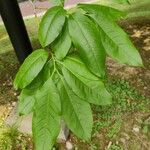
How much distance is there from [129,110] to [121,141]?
1.19 ft

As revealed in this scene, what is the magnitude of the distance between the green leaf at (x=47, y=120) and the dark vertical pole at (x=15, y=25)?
109 cm

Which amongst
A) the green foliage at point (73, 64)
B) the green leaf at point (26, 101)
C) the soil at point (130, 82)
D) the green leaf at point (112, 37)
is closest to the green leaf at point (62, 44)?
the green foliage at point (73, 64)

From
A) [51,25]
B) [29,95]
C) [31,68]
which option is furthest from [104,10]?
[29,95]

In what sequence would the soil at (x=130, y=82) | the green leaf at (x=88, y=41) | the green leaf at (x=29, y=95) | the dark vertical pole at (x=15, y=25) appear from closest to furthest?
the green leaf at (x=88, y=41) → the green leaf at (x=29, y=95) → the dark vertical pole at (x=15, y=25) → the soil at (x=130, y=82)

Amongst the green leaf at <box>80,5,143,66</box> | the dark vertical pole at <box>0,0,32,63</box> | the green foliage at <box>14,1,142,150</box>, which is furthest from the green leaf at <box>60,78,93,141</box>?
the dark vertical pole at <box>0,0,32,63</box>

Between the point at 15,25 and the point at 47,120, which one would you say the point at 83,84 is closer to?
the point at 47,120

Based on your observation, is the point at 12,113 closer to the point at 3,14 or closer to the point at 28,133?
the point at 28,133

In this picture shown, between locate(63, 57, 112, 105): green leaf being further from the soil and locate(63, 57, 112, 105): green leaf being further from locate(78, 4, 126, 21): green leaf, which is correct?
the soil

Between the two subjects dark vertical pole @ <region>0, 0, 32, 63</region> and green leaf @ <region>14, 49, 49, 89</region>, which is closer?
green leaf @ <region>14, 49, 49, 89</region>

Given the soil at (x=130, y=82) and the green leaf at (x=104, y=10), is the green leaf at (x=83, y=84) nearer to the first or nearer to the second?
the green leaf at (x=104, y=10)

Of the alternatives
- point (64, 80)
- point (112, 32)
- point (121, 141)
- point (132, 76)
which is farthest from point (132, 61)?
point (132, 76)

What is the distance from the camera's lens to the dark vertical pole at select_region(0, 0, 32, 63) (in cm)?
222

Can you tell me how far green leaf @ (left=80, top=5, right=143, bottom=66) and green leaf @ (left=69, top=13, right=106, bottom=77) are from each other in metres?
0.03

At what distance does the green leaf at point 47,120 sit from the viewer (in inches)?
49.3
